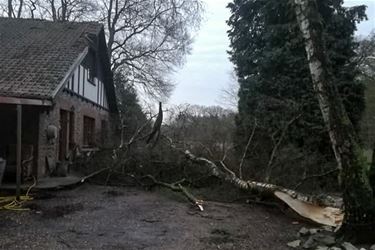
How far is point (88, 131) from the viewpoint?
1767cm

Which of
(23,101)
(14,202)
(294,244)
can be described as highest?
(23,101)

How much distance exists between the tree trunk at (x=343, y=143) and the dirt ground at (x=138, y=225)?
1108mm

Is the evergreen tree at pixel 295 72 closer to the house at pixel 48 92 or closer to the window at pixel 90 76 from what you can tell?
the house at pixel 48 92

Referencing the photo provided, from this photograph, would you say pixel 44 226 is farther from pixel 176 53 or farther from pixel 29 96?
pixel 176 53

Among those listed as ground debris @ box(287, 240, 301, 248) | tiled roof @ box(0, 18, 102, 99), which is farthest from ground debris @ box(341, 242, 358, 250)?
tiled roof @ box(0, 18, 102, 99)

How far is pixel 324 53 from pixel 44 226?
17.2 feet

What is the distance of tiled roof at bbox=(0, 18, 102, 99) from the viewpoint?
10.7 meters

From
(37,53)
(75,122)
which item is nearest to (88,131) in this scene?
(75,122)

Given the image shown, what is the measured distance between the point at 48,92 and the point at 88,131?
737 cm

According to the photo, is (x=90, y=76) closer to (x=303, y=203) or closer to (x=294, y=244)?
(x=303, y=203)

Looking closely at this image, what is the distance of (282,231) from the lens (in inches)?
285

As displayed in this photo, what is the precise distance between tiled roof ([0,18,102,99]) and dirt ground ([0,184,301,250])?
2786 millimetres

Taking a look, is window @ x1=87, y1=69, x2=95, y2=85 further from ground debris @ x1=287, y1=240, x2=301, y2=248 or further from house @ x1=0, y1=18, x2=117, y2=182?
ground debris @ x1=287, y1=240, x2=301, y2=248

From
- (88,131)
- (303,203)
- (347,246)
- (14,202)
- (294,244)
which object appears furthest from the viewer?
(88,131)
